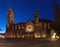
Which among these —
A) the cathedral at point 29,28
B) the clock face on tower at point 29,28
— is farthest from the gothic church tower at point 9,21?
the clock face on tower at point 29,28

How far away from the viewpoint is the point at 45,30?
131 meters

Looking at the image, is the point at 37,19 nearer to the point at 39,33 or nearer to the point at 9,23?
the point at 39,33

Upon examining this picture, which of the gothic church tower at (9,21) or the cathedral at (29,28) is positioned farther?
the gothic church tower at (9,21)

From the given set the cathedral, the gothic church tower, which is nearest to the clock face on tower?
the cathedral

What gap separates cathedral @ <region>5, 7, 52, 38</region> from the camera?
433 ft

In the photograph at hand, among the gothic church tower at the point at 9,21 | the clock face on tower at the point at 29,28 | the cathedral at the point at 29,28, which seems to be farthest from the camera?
the gothic church tower at the point at 9,21

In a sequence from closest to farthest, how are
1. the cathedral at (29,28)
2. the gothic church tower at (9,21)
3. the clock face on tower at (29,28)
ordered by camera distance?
1. the cathedral at (29,28)
2. the clock face on tower at (29,28)
3. the gothic church tower at (9,21)

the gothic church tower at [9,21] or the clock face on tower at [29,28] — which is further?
the gothic church tower at [9,21]

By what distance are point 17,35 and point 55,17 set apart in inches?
5348

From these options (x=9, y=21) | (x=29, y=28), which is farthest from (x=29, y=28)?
(x=9, y=21)

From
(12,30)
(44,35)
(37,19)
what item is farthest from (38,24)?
(12,30)

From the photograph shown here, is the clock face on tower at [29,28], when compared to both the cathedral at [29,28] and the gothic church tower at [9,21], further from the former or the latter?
the gothic church tower at [9,21]

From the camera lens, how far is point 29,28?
142m

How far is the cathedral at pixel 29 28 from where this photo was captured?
13188 cm
